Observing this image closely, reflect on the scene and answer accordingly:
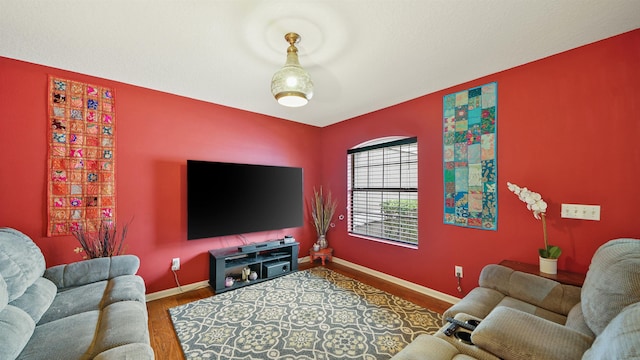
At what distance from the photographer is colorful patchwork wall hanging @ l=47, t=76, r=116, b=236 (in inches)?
89.7

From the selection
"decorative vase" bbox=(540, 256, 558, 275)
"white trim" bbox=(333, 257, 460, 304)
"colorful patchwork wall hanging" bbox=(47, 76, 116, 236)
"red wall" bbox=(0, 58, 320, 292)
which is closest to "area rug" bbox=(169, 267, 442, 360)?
"white trim" bbox=(333, 257, 460, 304)

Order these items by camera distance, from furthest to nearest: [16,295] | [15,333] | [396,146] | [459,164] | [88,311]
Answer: [396,146] → [459,164] → [88,311] → [16,295] → [15,333]

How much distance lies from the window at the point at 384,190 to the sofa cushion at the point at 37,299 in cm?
326

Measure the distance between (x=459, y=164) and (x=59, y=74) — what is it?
162 inches

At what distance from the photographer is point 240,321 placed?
2273 millimetres

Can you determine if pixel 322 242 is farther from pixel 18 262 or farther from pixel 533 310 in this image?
pixel 18 262

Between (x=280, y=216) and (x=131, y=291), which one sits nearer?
(x=131, y=291)

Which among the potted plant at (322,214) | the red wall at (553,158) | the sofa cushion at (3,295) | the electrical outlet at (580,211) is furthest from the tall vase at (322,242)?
the sofa cushion at (3,295)

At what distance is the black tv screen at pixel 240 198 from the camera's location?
2.85m

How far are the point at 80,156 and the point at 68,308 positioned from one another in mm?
1483

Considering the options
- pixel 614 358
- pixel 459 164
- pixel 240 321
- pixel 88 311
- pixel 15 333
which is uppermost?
pixel 459 164

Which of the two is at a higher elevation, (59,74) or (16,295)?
(59,74)

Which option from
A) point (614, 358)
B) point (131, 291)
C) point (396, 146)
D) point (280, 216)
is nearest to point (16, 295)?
point (131, 291)

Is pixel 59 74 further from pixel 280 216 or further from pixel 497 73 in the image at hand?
pixel 497 73
